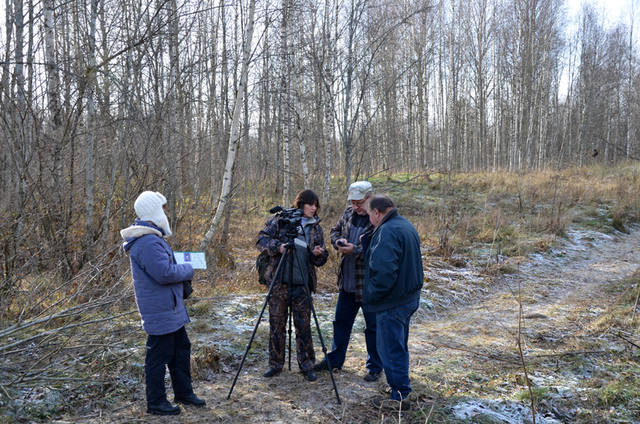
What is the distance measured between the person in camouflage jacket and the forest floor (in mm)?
243

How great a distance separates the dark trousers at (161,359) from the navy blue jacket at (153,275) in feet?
0.40

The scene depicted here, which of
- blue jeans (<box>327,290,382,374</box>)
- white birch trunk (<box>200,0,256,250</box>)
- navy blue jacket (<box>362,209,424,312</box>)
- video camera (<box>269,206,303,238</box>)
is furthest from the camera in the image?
white birch trunk (<box>200,0,256,250</box>)

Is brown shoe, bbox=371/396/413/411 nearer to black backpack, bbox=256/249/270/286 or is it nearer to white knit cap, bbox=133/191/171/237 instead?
black backpack, bbox=256/249/270/286

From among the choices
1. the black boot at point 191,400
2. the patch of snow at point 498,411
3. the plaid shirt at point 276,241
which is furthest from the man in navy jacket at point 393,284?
the black boot at point 191,400

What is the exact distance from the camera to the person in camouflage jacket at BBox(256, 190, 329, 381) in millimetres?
3986

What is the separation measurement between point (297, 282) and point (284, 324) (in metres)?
0.46

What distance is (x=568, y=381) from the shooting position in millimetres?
4000

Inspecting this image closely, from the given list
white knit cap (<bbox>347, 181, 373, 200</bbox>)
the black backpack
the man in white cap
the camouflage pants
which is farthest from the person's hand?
the black backpack

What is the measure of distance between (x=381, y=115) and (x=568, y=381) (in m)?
26.4

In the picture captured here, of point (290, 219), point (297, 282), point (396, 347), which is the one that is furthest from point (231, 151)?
point (396, 347)

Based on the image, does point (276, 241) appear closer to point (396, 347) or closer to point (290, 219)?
point (290, 219)

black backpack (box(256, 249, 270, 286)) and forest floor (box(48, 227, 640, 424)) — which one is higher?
black backpack (box(256, 249, 270, 286))

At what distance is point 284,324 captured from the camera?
4062 mm

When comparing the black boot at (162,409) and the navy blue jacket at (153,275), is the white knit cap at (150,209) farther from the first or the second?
the black boot at (162,409)
